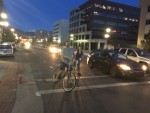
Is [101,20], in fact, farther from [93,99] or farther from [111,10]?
[93,99]

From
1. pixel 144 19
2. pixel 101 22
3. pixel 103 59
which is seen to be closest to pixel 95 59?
pixel 103 59

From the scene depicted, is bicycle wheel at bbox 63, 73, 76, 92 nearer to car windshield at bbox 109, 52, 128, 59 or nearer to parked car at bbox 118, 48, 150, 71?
car windshield at bbox 109, 52, 128, 59

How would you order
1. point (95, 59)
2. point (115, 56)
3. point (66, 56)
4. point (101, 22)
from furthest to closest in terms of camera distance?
point (101, 22) < point (95, 59) < point (115, 56) < point (66, 56)

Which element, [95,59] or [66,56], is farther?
[95,59]

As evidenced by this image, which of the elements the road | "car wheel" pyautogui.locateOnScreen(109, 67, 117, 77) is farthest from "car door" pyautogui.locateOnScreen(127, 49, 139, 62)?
the road

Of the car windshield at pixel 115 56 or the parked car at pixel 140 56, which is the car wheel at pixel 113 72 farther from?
the parked car at pixel 140 56

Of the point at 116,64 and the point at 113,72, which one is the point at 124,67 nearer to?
the point at 116,64

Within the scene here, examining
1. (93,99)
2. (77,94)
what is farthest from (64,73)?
(93,99)

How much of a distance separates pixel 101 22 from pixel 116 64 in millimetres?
79976

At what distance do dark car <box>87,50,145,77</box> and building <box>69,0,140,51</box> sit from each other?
6687 cm

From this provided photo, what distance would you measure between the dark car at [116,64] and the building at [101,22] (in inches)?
2633

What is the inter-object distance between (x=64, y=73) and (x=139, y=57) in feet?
27.9

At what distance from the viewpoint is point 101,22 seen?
90875mm

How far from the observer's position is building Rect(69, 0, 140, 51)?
8844 centimetres
